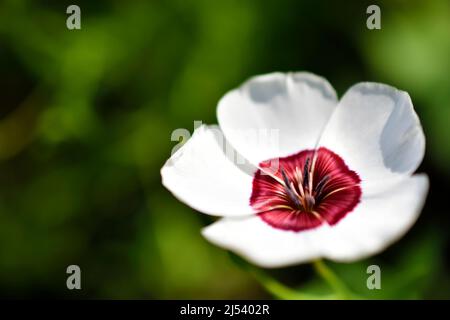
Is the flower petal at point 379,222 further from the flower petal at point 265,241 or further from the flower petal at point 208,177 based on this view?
the flower petal at point 208,177

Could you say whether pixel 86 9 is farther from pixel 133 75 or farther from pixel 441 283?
pixel 441 283

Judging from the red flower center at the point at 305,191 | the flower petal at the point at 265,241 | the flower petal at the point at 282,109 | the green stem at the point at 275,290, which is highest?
the flower petal at the point at 282,109

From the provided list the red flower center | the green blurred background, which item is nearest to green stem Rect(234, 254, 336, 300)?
the red flower center

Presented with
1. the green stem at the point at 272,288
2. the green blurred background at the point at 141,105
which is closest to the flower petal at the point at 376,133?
the green stem at the point at 272,288

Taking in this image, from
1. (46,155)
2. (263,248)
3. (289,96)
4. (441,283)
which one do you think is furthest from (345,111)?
(46,155)

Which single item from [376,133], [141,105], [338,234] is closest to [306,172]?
[376,133]
